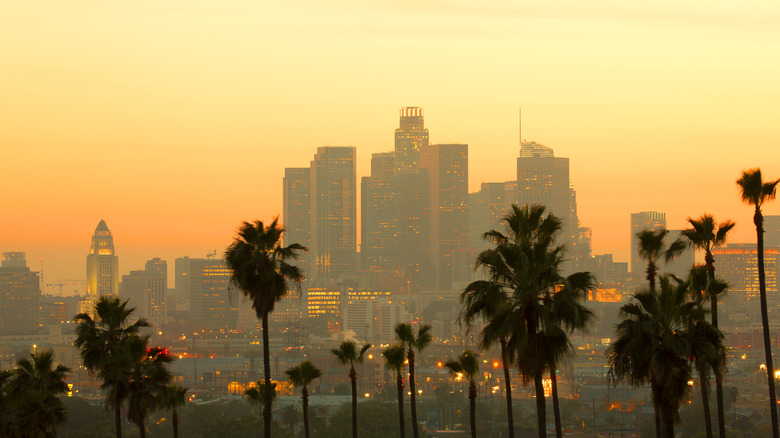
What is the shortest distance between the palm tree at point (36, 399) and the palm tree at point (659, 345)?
2037 cm

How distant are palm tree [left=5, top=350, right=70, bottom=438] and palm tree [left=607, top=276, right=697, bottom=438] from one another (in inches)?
802

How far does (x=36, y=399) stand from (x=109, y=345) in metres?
3.11

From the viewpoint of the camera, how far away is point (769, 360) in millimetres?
43188

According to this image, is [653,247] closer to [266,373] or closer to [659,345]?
[659,345]

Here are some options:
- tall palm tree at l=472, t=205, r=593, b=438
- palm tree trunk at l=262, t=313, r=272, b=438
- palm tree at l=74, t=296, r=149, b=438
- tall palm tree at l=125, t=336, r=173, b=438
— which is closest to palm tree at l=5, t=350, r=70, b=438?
palm tree at l=74, t=296, r=149, b=438

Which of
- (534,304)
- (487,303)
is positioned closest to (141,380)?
(487,303)

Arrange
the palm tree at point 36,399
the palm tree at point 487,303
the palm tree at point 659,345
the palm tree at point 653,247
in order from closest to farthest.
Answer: the palm tree at point 487,303
the palm tree at point 659,345
the palm tree at point 653,247
the palm tree at point 36,399

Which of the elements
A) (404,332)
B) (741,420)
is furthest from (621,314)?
(741,420)

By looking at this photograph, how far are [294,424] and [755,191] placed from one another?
11777 centimetres

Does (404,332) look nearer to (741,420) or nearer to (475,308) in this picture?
(475,308)

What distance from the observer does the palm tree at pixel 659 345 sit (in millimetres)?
34062

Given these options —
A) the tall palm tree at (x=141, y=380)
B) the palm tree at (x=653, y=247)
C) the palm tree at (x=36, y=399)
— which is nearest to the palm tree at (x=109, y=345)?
the tall palm tree at (x=141, y=380)

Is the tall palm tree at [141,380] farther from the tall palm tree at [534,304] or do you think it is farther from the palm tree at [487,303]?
the tall palm tree at [534,304]

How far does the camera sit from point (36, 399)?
143 feet
